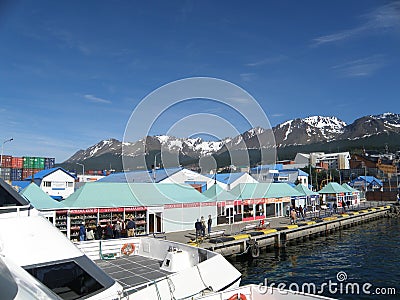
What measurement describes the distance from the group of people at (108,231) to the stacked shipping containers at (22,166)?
73.7m

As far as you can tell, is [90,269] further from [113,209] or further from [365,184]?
[365,184]

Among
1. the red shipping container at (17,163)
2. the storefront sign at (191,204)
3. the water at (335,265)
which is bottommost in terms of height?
the water at (335,265)

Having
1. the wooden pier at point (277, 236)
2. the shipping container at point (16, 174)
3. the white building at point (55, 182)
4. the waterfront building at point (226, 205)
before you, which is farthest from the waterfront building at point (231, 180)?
the shipping container at point (16, 174)

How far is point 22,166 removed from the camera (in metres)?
92.4

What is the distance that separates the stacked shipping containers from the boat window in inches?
3442

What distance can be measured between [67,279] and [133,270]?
187 inches

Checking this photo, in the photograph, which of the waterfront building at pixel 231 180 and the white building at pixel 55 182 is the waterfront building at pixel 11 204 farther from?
the white building at pixel 55 182

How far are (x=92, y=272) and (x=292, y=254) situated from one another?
68.8 feet

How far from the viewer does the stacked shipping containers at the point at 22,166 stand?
287 feet

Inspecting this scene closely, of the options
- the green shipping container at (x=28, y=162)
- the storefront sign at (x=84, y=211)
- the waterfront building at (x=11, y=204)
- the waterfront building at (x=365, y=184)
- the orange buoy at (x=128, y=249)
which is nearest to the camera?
the waterfront building at (x=11, y=204)

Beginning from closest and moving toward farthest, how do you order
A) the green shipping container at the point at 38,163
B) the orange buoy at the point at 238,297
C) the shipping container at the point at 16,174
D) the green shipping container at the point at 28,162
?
the orange buoy at the point at 238,297 < the shipping container at the point at 16,174 < the green shipping container at the point at 28,162 < the green shipping container at the point at 38,163

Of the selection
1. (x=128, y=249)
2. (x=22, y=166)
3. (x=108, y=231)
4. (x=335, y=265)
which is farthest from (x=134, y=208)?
(x=22, y=166)

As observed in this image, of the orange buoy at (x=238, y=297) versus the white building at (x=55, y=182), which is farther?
the white building at (x=55, y=182)

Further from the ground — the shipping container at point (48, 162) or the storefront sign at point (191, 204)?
the shipping container at point (48, 162)
